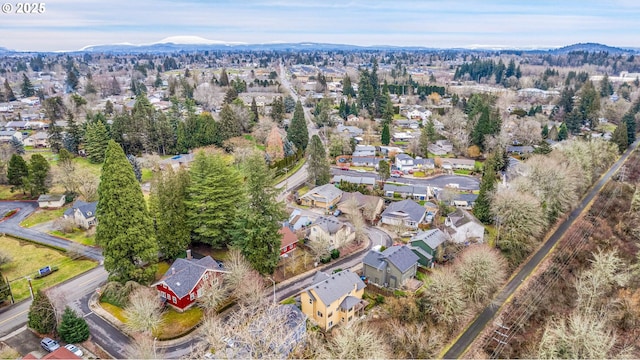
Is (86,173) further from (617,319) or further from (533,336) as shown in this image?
(617,319)

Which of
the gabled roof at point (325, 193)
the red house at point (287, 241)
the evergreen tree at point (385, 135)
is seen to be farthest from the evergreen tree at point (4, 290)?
the evergreen tree at point (385, 135)

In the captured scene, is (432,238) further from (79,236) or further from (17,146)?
(17,146)

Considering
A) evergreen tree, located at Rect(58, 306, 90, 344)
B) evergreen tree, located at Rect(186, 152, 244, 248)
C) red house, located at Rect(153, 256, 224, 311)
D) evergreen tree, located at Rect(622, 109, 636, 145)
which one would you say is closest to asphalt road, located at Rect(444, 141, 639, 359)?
red house, located at Rect(153, 256, 224, 311)

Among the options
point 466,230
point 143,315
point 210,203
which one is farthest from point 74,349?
point 466,230

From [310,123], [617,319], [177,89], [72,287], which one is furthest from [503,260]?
[177,89]

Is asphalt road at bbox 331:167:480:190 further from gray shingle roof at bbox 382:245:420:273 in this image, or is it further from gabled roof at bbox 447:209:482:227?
gray shingle roof at bbox 382:245:420:273
